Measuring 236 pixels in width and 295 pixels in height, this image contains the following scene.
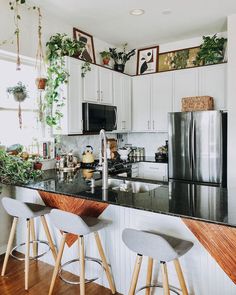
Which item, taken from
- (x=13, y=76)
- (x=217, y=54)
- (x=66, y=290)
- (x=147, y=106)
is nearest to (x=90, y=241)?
(x=66, y=290)

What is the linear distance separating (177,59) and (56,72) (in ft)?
7.08

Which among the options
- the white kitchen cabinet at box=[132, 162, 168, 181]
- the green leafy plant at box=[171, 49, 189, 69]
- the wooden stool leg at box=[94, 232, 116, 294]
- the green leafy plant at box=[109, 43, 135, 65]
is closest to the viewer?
the wooden stool leg at box=[94, 232, 116, 294]

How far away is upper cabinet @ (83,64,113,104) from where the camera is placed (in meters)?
3.94

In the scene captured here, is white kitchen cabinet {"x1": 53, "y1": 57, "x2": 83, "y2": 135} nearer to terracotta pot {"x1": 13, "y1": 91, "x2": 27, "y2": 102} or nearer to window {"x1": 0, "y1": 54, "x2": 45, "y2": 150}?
window {"x1": 0, "y1": 54, "x2": 45, "y2": 150}

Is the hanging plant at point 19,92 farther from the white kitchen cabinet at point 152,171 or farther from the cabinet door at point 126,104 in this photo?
the white kitchen cabinet at point 152,171

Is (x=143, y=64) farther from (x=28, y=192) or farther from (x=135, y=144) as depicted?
(x=28, y=192)

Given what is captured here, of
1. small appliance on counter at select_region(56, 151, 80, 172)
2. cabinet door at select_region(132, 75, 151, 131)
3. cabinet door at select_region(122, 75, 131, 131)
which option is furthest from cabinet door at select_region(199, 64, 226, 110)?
small appliance on counter at select_region(56, 151, 80, 172)

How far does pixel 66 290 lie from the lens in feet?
8.23

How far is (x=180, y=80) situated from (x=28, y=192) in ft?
9.32

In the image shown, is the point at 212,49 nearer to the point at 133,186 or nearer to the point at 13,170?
the point at 133,186

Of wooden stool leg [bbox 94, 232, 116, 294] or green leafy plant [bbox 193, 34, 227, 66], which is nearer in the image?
wooden stool leg [bbox 94, 232, 116, 294]

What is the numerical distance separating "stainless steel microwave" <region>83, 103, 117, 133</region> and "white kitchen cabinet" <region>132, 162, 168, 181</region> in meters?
0.81

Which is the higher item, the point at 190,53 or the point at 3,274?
the point at 190,53

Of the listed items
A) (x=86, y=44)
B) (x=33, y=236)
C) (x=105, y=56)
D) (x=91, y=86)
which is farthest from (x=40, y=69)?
(x=33, y=236)
